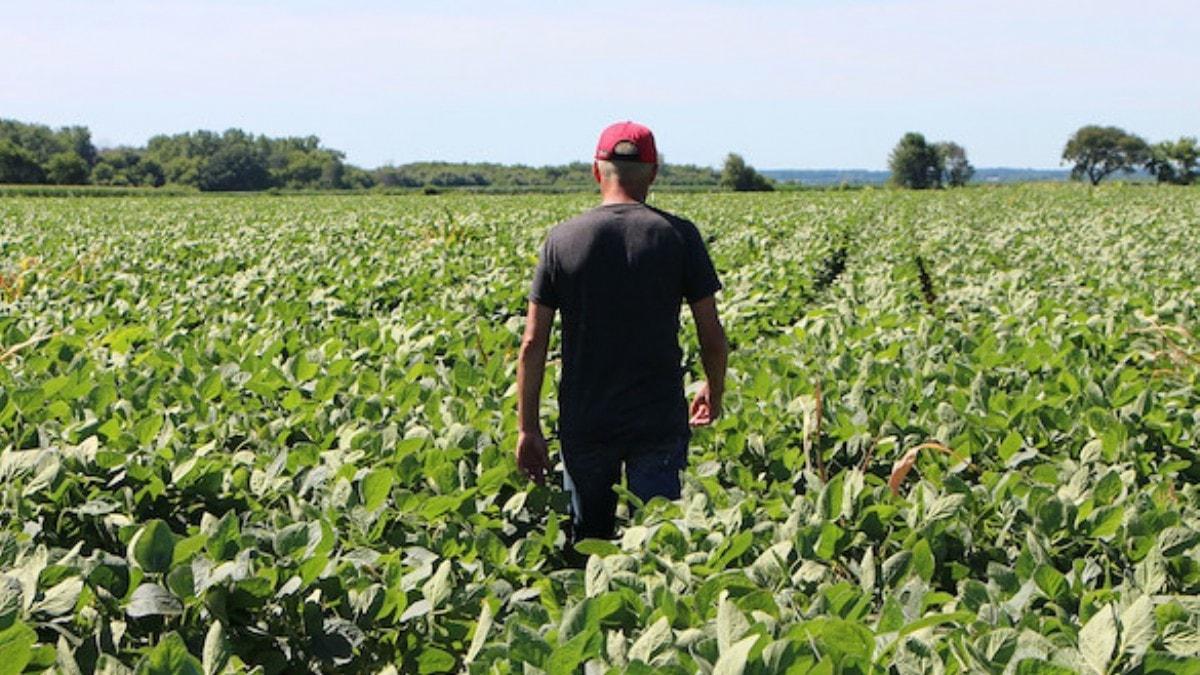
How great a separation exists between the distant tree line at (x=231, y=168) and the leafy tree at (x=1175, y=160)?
43230 mm

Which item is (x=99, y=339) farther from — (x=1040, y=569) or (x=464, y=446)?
(x=1040, y=569)

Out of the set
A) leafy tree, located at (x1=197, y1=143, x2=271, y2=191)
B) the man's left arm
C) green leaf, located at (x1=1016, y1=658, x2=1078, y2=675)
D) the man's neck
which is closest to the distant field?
green leaf, located at (x1=1016, y1=658, x2=1078, y2=675)

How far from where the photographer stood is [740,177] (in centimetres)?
9031

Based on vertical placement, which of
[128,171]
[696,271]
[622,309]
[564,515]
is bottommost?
[564,515]

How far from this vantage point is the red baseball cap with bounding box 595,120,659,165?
3.68 m

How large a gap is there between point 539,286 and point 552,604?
152cm

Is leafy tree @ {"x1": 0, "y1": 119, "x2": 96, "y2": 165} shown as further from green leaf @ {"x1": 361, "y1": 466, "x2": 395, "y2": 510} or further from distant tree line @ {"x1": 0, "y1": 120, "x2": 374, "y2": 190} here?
green leaf @ {"x1": 361, "y1": 466, "x2": 395, "y2": 510}

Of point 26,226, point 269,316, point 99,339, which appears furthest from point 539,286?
point 26,226

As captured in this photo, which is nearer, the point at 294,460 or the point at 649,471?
the point at 294,460

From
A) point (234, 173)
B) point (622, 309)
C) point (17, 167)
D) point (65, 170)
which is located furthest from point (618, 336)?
point (234, 173)

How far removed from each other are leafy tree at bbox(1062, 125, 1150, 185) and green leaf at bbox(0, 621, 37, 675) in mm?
134017

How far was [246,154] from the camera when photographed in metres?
109

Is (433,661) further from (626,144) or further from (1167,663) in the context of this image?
Answer: (626,144)

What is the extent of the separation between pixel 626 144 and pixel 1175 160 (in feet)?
383
